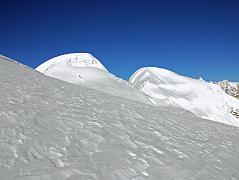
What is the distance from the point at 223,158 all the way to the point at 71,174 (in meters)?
2.73

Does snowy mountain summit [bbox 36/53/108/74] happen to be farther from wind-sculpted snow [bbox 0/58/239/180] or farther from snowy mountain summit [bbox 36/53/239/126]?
wind-sculpted snow [bbox 0/58/239/180]

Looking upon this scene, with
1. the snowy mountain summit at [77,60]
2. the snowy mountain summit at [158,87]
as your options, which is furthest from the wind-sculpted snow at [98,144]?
the snowy mountain summit at [77,60]

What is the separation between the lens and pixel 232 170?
4449 millimetres

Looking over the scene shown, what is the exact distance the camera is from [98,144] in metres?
4.56

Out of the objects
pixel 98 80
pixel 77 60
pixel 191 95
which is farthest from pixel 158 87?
pixel 77 60

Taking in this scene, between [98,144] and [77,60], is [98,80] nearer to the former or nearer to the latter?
[77,60]

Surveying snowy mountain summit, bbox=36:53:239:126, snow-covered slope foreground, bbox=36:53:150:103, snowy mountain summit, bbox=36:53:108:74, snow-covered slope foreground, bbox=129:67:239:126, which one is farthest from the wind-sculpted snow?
snowy mountain summit, bbox=36:53:108:74

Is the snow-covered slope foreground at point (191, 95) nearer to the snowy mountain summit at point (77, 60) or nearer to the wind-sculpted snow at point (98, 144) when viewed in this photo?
the snowy mountain summit at point (77, 60)

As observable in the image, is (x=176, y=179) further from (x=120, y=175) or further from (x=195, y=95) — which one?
(x=195, y=95)

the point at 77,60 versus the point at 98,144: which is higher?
the point at 77,60

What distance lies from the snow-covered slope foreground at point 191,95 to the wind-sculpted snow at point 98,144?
47.9 ft

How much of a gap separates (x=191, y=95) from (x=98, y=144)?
866 inches

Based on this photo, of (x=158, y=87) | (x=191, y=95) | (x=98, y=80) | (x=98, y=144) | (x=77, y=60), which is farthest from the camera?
(x=77, y=60)

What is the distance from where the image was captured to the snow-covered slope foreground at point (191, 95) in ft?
74.3
